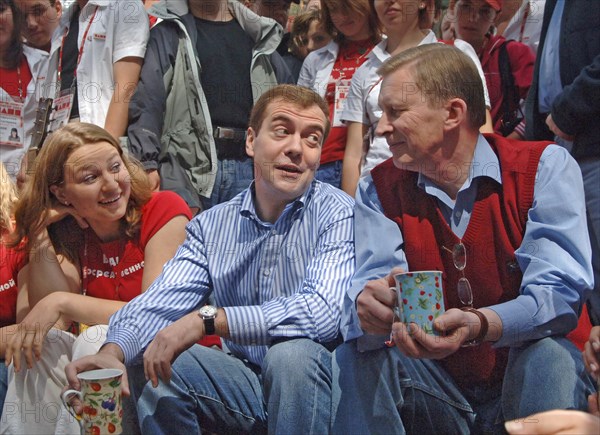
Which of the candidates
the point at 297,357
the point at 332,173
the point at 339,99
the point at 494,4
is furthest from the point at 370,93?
the point at 297,357

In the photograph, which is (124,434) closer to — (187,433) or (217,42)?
(187,433)

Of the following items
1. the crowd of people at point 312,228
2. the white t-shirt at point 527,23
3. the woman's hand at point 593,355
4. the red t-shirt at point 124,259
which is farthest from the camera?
the white t-shirt at point 527,23

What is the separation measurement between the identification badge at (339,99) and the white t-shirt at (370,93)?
0.34ft

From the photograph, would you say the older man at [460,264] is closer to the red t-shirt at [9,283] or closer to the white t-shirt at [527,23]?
the red t-shirt at [9,283]

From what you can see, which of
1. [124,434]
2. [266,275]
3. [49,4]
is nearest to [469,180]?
[266,275]

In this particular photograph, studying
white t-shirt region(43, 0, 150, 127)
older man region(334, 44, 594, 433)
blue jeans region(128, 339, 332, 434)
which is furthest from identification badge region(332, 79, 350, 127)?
blue jeans region(128, 339, 332, 434)

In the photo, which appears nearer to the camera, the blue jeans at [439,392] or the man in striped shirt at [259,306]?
the blue jeans at [439,392]

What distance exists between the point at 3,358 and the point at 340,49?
2.26 metres

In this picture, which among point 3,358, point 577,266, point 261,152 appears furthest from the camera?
point 3,358

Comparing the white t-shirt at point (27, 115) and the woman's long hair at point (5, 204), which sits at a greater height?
the white t-shirt at point (27, 115)

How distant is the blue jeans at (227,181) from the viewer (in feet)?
14.5

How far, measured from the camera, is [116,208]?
12.0 ft

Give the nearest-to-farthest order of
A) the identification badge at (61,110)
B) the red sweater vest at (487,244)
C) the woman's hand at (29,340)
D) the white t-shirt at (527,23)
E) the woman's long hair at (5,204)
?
the red sweater vest at (487,244) → the woman's hand at (29,340) → the woman's long hair at (5,204) → the identification badge at (61,110) → the white t-shirt at (527,23)

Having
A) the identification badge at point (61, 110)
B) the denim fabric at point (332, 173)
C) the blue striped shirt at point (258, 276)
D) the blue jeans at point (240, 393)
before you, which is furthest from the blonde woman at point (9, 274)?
the denim fabric at point (332, 173)
